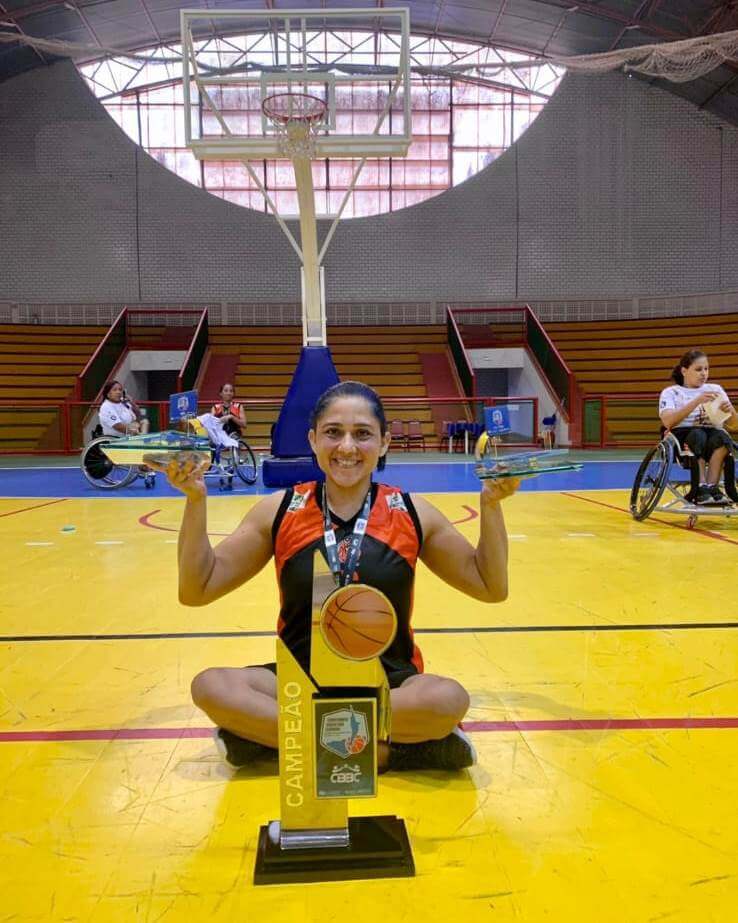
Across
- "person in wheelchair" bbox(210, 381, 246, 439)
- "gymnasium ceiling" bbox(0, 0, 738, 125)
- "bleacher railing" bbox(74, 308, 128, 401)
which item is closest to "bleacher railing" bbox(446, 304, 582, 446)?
"gymnasium ceiling" bbox(0, 0, 738, 125)

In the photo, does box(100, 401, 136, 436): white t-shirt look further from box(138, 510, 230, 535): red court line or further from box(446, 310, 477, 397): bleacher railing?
box(446, 310, 477, 397): bleacher railing

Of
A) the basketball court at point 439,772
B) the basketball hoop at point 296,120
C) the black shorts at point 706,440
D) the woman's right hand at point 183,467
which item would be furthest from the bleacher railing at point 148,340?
the woman's right hand at point 183,467

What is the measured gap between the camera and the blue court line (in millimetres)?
8133

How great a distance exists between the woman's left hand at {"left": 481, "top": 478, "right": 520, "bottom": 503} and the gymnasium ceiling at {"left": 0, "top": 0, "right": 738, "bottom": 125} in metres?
16.2

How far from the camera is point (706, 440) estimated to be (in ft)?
17.8

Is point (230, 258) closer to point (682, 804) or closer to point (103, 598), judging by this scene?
point (103, 598)

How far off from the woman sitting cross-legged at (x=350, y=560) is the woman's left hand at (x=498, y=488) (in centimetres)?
2

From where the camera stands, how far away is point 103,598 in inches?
147

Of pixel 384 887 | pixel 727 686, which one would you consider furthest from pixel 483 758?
pixel 727 686

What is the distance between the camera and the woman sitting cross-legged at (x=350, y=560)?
177 centimetres

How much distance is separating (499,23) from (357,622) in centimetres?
1990

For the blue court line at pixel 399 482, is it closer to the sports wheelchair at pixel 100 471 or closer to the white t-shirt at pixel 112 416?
the sports wheelchair at pixel 100 471

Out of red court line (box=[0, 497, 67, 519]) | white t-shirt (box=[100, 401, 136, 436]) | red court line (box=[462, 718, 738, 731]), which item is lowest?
red court line (box=[0, 497, 67, 519])

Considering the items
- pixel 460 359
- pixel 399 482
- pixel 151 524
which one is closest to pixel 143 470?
pixel 151 524
